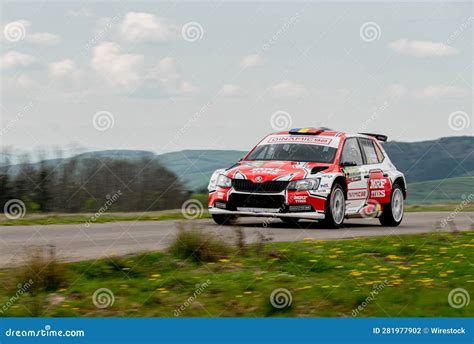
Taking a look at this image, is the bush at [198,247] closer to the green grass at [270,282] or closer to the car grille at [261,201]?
the green grass at [270,282]

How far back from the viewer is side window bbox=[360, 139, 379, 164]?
68.1ft

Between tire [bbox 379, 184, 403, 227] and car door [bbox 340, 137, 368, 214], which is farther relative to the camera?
tire [bbox 379, 184, 403, 227]

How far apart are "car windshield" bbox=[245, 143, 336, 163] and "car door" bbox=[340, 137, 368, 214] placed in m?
0.34

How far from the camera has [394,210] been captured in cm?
2128

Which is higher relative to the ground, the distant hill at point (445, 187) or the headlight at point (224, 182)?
the headlight at point (224, 182)

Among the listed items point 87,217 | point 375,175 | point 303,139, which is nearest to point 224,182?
point 303,139

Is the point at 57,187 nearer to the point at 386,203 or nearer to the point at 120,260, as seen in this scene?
the point at 386,203

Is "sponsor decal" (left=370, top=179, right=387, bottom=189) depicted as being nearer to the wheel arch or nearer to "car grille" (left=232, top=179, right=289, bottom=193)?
the wheel arch

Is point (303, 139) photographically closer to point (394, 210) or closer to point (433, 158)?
point (394, 210)

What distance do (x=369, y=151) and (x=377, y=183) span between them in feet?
2.83

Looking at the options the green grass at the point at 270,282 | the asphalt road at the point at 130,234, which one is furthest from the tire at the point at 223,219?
the green grass at the point at 270,282

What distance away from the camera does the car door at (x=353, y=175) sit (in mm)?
19266

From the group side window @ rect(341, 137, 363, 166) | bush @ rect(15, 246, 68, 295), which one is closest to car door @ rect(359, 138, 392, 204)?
side window @ rect(341, 137, 363, 166)

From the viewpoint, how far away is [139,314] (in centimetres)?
1062
